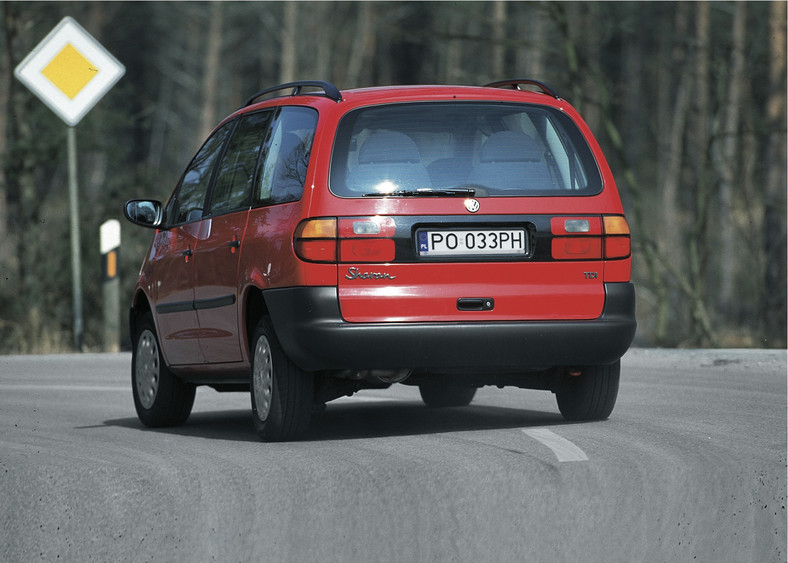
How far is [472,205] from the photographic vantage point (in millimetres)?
7043

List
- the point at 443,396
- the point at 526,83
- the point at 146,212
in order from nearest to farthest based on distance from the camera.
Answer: the point at 526,83 < the point at 146,212 < the point at 443,396

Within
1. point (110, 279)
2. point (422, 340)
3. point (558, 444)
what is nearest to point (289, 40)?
point (110, 279)

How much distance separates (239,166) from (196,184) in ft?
2.41

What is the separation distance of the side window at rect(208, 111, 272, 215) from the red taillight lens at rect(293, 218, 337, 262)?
0.89 m

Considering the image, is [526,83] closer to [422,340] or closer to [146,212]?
[422,340]

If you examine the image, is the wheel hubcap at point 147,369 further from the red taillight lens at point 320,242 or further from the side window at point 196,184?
the red taillight lens at point 320,242

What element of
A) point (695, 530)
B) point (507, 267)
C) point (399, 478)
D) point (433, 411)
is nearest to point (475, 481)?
point (399, 478)

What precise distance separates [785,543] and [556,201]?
2.34m

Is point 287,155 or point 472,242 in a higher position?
point 287,155

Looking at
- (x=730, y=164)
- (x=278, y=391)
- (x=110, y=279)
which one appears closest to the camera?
(x=278, y=391)

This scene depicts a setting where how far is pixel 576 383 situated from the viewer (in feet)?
26.3

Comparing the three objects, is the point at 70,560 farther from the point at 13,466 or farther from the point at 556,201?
the point at 556,201

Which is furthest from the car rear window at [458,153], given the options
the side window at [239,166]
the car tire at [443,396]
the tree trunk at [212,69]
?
the tree trunk at [212,69]

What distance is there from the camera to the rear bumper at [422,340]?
689cm
